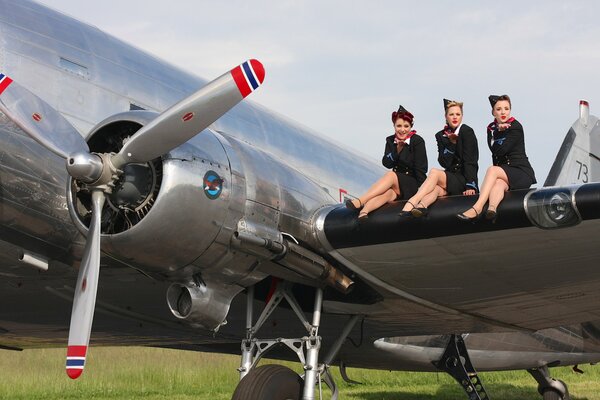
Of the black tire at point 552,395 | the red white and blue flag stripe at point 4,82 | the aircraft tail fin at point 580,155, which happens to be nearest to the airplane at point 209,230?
the red white and blue flag stripe at point 4,82

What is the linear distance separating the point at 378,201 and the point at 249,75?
163 cm

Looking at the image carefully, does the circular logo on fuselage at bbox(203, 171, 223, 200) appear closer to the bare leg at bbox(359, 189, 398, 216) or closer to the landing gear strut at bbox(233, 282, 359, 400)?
the bare leg at bbox(359, 189, 398, 216)

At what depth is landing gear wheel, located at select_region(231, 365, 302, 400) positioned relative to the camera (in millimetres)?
7504

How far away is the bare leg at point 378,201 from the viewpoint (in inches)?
292

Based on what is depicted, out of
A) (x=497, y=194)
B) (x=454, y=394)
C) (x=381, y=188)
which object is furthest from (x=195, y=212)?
(x=454, y=394)

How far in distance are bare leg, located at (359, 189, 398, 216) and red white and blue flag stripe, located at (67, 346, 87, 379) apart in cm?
249

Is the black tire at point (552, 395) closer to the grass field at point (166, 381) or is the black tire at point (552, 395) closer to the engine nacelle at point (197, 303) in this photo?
the grass field at point (166, 381)

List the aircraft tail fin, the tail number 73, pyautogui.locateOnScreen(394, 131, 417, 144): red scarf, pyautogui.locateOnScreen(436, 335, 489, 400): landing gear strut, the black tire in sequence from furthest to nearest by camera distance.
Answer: the black tire
the tail number 73
the aircraft tail fin
pyautogui.locateOnScreen(436, 335, 489, 400): landing gear strut
pyautogui.locateOnScreen(394, 131, 417, 144): red scarf

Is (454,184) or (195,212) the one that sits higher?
(454,184)

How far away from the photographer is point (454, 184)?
7.48 m

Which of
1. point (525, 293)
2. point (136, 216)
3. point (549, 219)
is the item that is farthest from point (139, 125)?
point (525, 293)

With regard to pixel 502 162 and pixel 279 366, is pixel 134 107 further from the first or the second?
pixel 502 162

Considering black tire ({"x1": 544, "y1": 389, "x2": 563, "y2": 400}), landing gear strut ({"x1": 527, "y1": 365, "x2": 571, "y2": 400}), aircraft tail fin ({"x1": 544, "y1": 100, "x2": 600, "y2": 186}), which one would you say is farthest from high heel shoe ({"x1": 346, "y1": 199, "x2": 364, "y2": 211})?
black tire ({"x1": 544, "y1": 389, "x2": 563, "y2": 400})

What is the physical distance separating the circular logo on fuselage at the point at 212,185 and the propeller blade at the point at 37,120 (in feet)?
3.02
